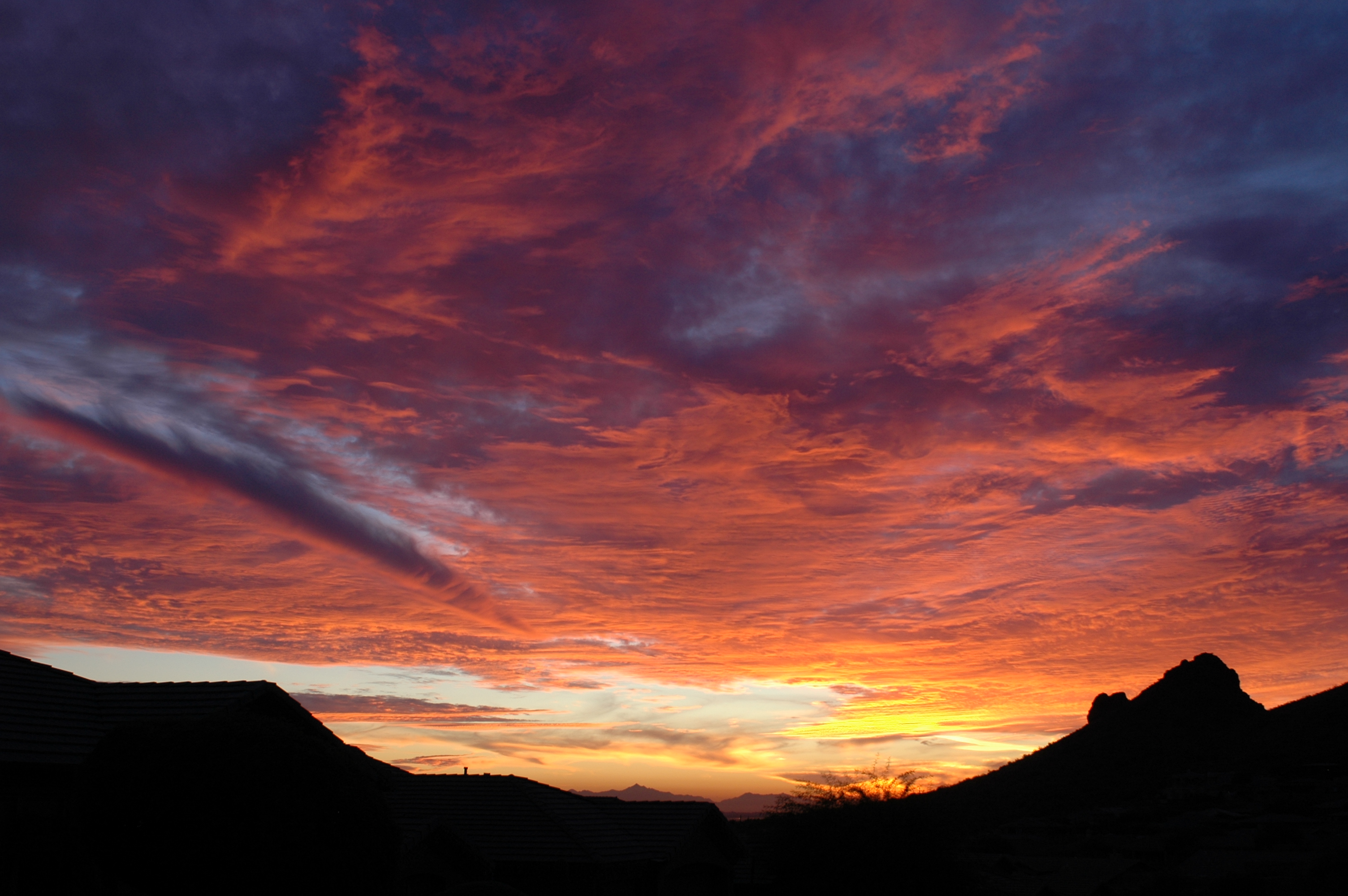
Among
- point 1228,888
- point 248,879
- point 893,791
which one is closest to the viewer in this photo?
point 248,879

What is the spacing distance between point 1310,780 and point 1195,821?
1037 centimetres

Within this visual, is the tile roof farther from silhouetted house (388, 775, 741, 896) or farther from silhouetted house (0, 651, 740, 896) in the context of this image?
silhouetted house (388, 775, 741, 896)

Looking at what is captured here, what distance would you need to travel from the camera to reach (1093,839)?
145 feet

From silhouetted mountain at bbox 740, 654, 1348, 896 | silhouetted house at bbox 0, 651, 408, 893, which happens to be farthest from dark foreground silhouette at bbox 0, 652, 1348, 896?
silhouetted mountain at bbox 740, 654, 1348, 896

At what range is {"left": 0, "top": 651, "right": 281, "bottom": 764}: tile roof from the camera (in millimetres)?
16828

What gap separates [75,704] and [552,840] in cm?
1618

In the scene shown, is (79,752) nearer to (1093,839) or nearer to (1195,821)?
(1093,839)

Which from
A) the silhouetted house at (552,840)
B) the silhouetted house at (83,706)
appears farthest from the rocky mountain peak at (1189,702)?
the silhouetted house at (83,706)

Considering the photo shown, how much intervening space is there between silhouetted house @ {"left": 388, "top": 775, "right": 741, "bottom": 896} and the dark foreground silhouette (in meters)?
0.09

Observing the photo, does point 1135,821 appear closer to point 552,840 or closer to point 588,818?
point 588,818

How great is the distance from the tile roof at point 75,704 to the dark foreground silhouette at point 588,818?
6 cm

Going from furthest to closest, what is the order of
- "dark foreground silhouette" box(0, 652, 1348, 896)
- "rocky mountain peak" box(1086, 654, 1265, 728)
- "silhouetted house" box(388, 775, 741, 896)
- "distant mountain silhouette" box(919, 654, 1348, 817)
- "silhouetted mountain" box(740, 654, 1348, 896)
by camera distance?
"rocky mountain peak" box(1086, 654, 1265, 728), "distant mountain silhouette" box(919, 654, 1348, 817), "silhouetted mountain" box(740, 654, 1348, 896), "silhouetted house" box(388, 775, 741, 896), "dark foreground silhouette" box(0, 652, 1348, 896)

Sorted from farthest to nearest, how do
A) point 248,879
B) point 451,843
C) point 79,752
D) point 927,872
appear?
point 927,872
point 451,843
point 79,752
point 248,879

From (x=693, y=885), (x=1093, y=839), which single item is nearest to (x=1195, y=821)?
(x=1093, y=839)
